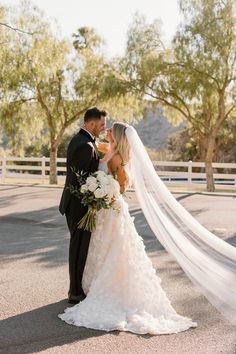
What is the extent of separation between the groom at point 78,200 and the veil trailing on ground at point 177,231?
14.4 inches

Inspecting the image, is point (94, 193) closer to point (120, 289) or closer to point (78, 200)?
point (78, 200)

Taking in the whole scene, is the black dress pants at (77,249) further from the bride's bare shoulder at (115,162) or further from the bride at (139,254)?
the bride's bare shoulder at (115,162)

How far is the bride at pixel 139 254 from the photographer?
16.8 feet

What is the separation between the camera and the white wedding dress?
484cm

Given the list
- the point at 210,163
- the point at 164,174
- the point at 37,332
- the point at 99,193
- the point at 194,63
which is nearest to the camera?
the point at 37,332

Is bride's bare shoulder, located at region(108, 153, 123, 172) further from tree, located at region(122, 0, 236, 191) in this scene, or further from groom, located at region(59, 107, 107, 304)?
tree, located at region(122, 0, 236, 191)

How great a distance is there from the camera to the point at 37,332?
470 cm

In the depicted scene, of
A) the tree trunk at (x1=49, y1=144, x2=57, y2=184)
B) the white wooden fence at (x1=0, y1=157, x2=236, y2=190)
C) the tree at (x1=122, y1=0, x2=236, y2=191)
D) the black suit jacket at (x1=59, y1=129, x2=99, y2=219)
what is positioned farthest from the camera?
the tree trunk at (x1=49, y1=144, x2=57, y2=184)

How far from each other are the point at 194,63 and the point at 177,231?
17050mm

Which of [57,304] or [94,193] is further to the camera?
[57,304]

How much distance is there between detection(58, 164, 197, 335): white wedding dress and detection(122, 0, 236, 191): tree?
16502mm

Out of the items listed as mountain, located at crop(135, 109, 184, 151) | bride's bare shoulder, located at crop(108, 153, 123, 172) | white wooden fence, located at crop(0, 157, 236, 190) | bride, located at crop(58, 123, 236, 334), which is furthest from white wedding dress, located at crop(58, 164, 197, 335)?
mountain, located at crop(135, 109, 184, 151)

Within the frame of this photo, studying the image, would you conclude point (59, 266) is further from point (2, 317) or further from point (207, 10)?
point (207, 10)

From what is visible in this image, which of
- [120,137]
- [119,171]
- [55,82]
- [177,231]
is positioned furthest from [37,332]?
[55,82]
